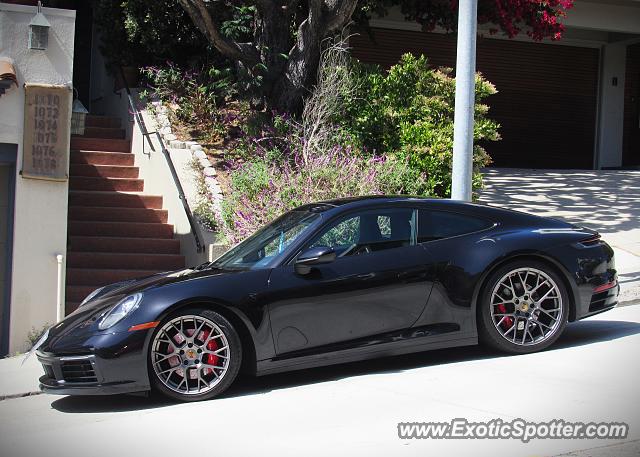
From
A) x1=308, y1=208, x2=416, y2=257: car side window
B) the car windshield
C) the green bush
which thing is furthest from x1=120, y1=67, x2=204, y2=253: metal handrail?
x1=308, y1=208, x2=416, y2=257: car side window

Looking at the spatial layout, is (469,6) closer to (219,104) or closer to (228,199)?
(228,199)

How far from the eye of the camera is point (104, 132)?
50.3 feet

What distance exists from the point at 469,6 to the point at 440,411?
15.9 ft

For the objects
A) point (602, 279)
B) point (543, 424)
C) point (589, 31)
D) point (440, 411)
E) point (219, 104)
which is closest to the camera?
point (543, 424)

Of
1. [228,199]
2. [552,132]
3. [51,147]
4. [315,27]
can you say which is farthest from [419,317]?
[552,132]

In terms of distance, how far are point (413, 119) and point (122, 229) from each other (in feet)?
15.2

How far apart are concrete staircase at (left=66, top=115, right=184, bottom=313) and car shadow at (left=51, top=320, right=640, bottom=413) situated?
4.78 metres

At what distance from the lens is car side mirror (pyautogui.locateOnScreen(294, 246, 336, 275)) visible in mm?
6367

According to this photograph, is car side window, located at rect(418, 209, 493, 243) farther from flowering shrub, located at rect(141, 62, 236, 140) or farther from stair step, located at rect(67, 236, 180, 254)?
flowering shrub, located at rect(141, 62, 236, 140)

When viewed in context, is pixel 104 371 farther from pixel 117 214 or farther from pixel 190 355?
pixel 117 214

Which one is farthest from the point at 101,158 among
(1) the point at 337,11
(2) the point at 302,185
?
(2) the point at 302,185

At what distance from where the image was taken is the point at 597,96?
2205 centimetres

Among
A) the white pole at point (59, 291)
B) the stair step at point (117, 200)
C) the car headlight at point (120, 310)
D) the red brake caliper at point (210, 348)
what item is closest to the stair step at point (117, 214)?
the stair step at point (117, 200)

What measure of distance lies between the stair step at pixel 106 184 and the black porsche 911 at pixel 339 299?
6539mm
